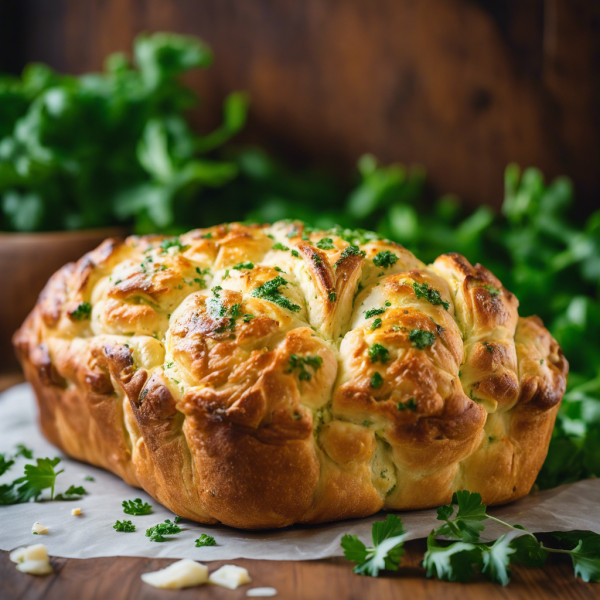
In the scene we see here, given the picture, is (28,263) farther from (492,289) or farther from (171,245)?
(492,289)

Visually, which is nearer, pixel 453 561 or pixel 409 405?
pixel 453 561

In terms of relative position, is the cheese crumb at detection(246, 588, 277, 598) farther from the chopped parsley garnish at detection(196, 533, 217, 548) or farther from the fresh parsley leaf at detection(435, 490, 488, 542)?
the fresh parsley leaf at detection(435, 490, 488, 542)

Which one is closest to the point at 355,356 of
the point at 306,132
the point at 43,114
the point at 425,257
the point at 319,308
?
the point at 319,308

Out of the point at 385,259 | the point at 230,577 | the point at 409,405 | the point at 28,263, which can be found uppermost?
the point at 385,259

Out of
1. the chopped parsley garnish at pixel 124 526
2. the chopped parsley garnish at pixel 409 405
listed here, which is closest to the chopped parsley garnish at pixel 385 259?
the chopped parsley garnish at pixel 409 405

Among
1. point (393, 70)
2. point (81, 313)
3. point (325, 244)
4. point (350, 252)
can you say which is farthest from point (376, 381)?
point (393, 70)

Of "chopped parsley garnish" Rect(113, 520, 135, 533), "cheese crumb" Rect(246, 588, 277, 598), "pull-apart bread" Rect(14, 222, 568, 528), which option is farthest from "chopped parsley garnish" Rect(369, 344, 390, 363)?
"chopped parsley garnish" Rect(113, 520, 135, 533)

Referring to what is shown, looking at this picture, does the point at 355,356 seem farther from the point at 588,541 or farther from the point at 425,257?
the point at 425,257
